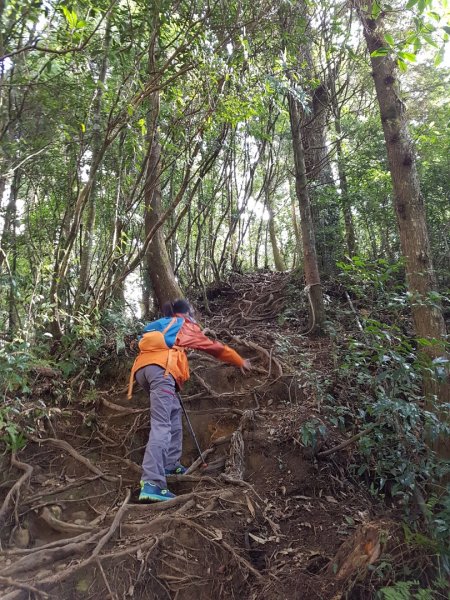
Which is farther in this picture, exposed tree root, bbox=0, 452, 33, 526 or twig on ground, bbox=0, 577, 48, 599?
exposed tree root, bbox=0, 452, 33, 526

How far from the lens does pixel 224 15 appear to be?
516 centimetres

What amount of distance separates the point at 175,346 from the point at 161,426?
0.80 metres

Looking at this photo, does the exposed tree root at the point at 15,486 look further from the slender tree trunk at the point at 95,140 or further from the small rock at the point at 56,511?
the slender tree trunk at the point at 95,140

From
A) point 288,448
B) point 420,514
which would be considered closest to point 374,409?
point 420,514

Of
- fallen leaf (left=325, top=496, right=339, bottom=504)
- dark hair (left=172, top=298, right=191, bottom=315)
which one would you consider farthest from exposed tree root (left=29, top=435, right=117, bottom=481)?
fallen leaf (left=325, top=496, right=339, bottom=504)

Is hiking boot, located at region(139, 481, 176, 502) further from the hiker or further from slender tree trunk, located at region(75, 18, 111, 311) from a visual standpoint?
slender tree trunk, located at region(75, 18, 111, 311)

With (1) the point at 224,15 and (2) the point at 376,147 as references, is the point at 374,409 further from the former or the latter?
(2) the point at 376,147

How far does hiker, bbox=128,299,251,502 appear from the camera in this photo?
4152 mm

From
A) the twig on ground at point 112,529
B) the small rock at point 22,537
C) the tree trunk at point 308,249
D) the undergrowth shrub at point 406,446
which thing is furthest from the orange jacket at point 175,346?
the tree trunk at point 308,249

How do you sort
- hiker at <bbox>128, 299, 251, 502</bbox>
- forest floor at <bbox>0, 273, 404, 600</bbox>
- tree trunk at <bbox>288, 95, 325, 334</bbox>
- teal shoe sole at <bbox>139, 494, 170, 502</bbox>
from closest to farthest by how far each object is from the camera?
1. forest floor at <bbox>0, 273, 404, 600</bbox>
2. teal shoe sole at <bbox>139, 494, 170, 502</bbox>
3. hiker at <bbox>128, 299, 251, 502</bbox>
4. tree trunk at <bbox>288, 95, 325, 334</bbox>

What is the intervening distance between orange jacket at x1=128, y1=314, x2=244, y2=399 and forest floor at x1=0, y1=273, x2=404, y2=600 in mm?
843

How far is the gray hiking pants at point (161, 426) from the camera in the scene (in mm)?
3906

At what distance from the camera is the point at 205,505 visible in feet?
11.8

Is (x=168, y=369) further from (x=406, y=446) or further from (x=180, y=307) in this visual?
(x=406, y=446)
